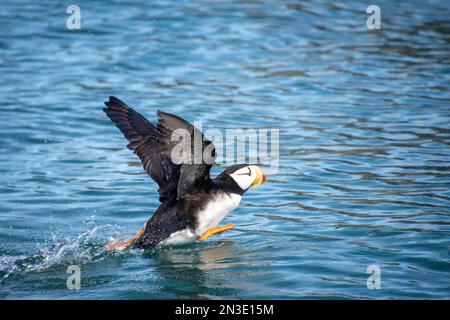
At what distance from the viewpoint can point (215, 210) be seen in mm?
7043

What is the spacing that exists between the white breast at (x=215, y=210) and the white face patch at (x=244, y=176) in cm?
14

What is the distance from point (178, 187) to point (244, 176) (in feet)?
2.22

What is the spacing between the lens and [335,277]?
638 cm

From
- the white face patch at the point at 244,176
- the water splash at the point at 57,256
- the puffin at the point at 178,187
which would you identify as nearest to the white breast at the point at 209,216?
the puffin at the point at 178,187

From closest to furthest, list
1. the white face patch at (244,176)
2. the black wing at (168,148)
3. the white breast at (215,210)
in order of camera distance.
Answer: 1. the black wing at (168,148)
2. the white breast at (215,210)
3. the white face patch at (244,176)

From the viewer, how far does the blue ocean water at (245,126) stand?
6.55 metres

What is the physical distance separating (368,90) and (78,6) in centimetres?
714

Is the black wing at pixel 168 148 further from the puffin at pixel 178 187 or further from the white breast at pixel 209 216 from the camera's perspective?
the white breast at pixel 209 216

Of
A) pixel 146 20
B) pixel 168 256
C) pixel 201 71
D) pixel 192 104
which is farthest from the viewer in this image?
pixel 146 20

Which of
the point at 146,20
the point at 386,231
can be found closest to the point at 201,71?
the point at 146,20

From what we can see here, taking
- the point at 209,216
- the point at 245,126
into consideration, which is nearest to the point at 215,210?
the point at 209,216
